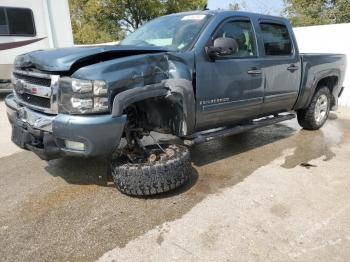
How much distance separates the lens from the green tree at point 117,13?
26.5m

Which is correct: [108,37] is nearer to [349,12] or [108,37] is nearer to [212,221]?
[349,12]

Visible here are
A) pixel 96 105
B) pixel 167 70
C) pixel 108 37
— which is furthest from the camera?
pixel 108 37

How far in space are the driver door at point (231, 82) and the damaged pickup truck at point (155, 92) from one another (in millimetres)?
12

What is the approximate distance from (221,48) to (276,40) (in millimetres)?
1686

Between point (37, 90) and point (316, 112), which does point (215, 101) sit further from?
point (316, 112)

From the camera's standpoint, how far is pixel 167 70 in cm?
369

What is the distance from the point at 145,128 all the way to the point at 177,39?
1.14 meters

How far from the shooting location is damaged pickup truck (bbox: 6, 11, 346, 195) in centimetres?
321

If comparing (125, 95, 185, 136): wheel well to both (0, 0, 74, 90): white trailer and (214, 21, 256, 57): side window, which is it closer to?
(214, 21, 256, 57): side window

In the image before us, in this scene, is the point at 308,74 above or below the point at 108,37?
above

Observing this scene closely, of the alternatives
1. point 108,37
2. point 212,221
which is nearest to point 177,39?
point 212,221

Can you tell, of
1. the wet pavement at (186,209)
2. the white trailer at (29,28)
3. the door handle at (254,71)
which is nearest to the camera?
the wet pavement at (186,209)

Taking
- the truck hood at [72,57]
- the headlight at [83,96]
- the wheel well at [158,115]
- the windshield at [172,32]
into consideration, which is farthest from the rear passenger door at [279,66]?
the headlight at [83,96]

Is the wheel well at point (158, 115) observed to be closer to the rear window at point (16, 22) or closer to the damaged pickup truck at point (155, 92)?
the damaged pickup truck at point (155, 92)
